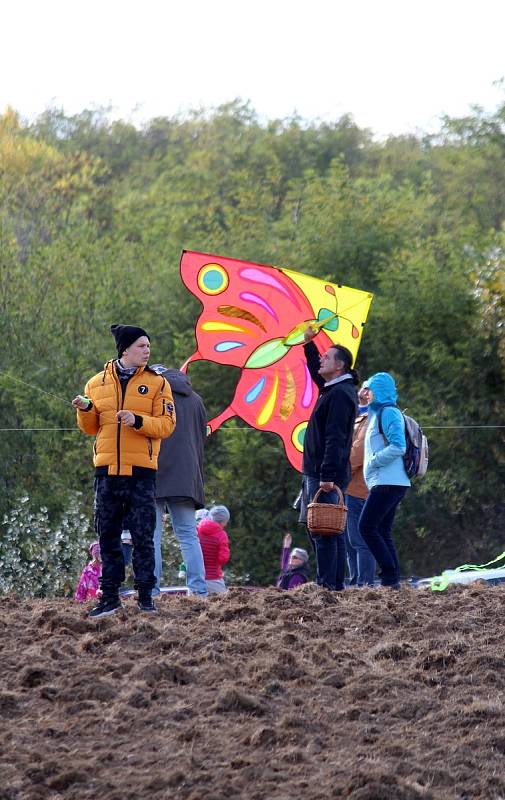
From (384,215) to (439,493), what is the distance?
593cm

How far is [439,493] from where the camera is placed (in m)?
23.2

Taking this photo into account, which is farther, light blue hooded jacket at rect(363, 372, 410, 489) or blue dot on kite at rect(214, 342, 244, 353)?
blue dot on kite at rect(214, 342, 244, 353)

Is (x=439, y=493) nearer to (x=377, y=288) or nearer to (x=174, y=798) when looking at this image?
(x=377, y=288)

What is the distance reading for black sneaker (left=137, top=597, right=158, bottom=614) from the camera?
7.76 meters

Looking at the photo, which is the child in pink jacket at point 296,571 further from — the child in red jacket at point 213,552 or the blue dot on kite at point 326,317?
the blue dot on kite at point 326,317

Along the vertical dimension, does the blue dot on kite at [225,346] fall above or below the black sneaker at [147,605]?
above

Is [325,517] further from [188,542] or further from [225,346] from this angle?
[225,346]

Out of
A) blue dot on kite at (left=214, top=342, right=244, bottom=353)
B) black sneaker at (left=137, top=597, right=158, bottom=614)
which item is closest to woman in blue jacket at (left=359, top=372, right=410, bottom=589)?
black sneaker at (left=137, top=597, right=158, bottom=614)

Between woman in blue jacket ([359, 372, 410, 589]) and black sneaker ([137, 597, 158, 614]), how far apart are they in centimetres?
184

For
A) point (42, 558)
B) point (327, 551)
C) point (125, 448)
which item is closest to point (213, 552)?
point (327, 551)

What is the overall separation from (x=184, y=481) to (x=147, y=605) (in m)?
1.55

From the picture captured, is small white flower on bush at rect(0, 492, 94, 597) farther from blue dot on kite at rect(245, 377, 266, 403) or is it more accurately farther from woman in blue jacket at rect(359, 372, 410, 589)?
woman in blue jacket at rect(359, 372, 410, 589)

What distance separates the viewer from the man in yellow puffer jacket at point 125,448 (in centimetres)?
759

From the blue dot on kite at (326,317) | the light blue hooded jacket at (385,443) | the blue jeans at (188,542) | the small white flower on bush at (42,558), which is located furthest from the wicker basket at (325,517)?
the small white flower on bush at (42,558)
